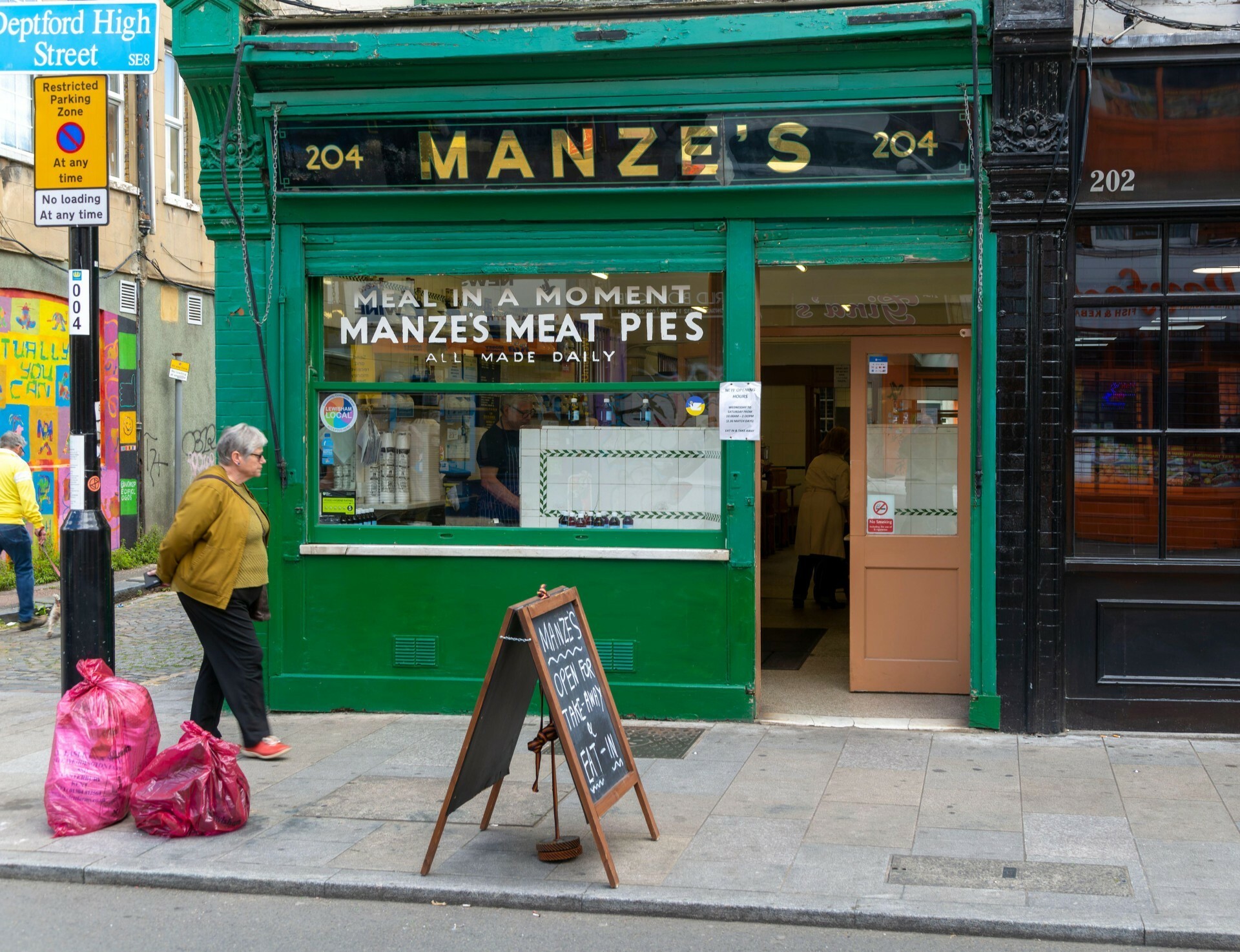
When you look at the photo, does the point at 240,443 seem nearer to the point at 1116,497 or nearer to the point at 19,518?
the point at 1116,497

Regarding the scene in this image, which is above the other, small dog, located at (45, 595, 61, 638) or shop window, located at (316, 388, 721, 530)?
shop window, located at (316, 388, 721, 530)

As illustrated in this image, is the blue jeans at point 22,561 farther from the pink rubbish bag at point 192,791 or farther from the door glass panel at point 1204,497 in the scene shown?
the door glass panel at point 1204,497

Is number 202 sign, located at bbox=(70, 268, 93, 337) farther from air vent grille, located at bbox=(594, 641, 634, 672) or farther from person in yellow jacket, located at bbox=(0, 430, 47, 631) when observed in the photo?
person in yellow jacket, located at bbox=(0, 430, 47, 631)

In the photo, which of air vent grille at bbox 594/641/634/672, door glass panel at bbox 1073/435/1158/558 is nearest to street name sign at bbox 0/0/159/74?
air vent grille at bbox 594/641/634/672

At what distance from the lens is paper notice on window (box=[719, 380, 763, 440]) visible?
7957 millimetres

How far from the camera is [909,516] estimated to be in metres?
8.68

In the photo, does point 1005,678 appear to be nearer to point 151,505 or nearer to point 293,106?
point 293,106

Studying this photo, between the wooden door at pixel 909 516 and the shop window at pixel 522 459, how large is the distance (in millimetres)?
1196

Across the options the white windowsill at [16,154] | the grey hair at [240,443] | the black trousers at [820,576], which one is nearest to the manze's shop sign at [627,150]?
the grey hair at [240,443]

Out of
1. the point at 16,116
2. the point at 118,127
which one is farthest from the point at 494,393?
the point at 118,127

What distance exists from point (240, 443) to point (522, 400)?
2.03 meters

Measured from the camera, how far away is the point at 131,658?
1087 centimetres

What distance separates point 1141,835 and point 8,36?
6864 millimetres

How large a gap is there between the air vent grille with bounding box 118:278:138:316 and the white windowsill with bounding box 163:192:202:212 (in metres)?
1.43
